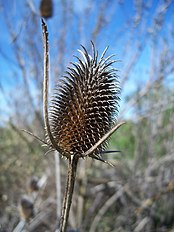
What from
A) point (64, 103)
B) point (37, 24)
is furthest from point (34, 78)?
point (64, 103)

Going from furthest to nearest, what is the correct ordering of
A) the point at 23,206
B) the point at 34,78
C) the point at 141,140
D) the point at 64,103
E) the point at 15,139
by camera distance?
the point at 15,139, the point at 141,140, the point at 34,78, the point at 23,206, the point at 64,103

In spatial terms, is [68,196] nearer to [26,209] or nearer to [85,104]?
[85,104]

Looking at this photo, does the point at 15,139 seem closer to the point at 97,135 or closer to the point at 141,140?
the point at 141,140

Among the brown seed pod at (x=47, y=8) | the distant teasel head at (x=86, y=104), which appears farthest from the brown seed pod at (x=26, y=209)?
the brown seed pod at (x=47, y=8)

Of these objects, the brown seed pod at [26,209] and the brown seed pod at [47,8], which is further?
the brown seed pod at [47,8]

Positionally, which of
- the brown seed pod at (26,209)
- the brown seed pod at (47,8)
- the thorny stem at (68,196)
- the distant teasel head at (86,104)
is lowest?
the brown seed pod at (26,209)

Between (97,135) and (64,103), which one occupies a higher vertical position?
(64,103)

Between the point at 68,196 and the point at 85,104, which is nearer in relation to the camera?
the point at 68,196

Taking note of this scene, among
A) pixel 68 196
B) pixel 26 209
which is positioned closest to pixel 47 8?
pixel 26 209

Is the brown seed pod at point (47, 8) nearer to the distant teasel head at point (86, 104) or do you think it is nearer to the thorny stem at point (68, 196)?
the distant teasel head at point (86, 104)
